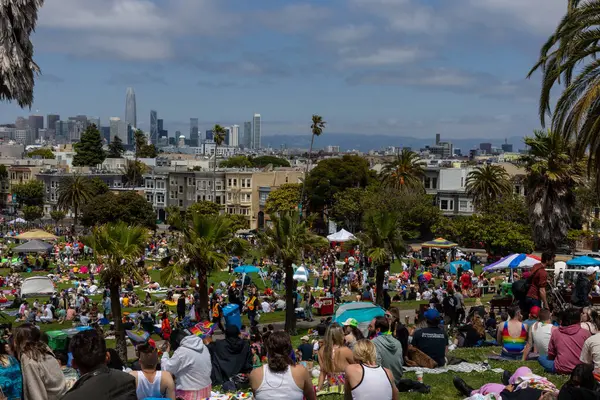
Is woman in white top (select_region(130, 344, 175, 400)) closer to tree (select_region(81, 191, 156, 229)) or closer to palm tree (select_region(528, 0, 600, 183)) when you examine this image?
palm tree (select_region(528, 0, 600, 183))

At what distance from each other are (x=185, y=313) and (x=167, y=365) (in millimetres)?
20582

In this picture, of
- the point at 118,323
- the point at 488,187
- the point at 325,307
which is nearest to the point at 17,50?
the point at 118,323

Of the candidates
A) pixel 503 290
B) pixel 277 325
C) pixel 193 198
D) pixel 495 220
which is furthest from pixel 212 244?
pixel 193 198

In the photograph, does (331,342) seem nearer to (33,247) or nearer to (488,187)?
(33,247)

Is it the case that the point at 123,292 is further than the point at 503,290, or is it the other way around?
the point at 123,292

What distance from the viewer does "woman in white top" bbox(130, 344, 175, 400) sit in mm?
8688

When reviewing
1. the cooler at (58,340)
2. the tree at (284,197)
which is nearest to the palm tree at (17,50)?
the cooler at (58,340)

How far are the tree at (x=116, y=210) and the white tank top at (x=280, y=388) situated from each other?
78980mm

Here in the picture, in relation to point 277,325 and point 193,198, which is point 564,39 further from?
point 193,198

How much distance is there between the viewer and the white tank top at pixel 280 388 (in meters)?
7.61

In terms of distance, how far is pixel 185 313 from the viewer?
3072 cm

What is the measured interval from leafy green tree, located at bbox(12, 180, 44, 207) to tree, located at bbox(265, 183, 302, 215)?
41.5 meters

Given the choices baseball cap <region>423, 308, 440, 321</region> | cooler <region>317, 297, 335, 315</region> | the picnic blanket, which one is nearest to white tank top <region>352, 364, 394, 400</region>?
the picnic blanket

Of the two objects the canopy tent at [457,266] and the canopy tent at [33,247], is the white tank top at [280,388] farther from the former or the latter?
the canopy tent at [33,247]
